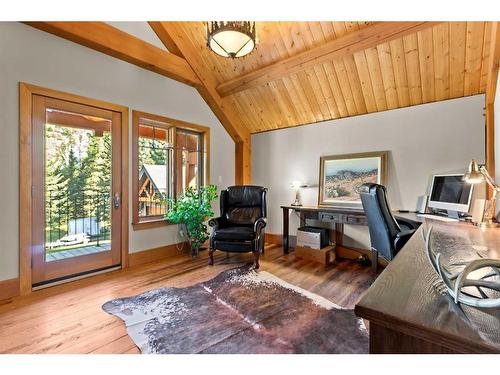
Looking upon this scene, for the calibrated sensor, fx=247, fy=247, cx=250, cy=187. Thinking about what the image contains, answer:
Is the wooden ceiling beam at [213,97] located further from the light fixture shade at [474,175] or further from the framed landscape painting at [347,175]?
the light fixture shade at [474,175]

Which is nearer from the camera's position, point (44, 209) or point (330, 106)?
point (44, 209)

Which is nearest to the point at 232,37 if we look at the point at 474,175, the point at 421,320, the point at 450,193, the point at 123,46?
the point at 123,46

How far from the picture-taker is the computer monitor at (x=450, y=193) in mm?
2494

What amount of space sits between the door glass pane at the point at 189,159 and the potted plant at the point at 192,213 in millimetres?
244

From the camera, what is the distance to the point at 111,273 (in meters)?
3.11

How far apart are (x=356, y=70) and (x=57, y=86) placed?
357 centimetres

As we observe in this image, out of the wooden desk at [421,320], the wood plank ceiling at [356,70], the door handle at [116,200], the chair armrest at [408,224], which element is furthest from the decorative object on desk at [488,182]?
the door handle at [116,200]

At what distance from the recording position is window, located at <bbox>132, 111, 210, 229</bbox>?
3.51m

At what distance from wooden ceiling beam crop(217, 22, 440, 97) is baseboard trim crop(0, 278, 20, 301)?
3.68 metres

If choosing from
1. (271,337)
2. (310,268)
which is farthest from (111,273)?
(310,268)
